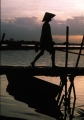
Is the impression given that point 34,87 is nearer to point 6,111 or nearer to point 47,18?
point 47,18

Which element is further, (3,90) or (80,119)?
(3,90)

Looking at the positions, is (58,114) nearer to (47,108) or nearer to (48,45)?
(47,108)

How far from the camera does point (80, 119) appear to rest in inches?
524

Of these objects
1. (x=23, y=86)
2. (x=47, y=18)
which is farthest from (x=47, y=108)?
(x=47, y=18)

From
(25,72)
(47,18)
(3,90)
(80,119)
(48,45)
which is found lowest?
(3,90)

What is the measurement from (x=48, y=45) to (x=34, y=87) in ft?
5.28

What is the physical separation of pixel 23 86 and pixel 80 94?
409 inches

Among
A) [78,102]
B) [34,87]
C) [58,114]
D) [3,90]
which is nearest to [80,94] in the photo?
[78,102]

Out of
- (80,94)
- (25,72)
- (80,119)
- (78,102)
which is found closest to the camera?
(25,72)

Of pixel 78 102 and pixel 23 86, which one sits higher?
pixel 23 86

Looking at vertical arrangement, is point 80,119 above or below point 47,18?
below

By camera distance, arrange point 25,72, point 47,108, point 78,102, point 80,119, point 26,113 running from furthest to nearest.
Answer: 1. point 78,102
2. point 26,113
3. point 80,119
4. point 47,108
5. point 25,72

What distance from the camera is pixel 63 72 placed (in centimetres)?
988

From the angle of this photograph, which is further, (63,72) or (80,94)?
(80,94)
